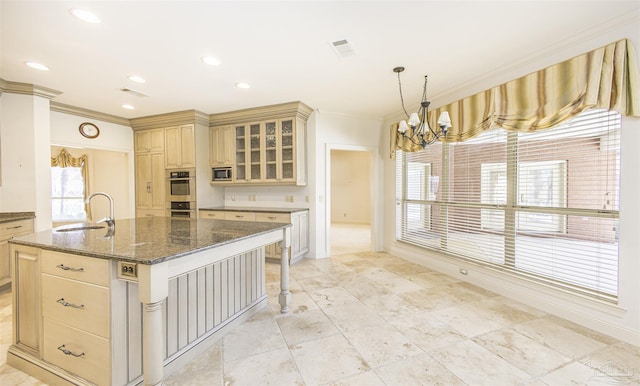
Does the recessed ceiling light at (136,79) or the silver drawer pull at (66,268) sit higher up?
the recessed ceiling light at (136,79)

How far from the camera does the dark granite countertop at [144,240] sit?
1406 millimetres

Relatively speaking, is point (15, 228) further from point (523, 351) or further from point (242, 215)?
point (523, 351)

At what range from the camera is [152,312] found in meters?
1.33

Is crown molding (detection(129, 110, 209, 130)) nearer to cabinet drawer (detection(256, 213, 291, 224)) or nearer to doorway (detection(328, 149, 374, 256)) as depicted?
cabinet drawer (detection(256, 213, 291, 224))

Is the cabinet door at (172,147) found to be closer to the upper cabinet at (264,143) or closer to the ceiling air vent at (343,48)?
the upper cabinet at (264,143)

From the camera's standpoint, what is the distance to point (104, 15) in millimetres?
1945

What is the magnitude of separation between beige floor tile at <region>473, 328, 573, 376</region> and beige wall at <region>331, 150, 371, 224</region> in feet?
21.1

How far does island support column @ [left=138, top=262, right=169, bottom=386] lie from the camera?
129 centimetres

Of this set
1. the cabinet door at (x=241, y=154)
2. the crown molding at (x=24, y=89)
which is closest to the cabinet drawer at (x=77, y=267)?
the crown molding at (x=24, y=89)

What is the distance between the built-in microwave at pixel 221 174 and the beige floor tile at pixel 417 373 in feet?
12.7

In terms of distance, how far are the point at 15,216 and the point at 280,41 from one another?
3.79 meters

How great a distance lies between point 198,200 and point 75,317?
316cm

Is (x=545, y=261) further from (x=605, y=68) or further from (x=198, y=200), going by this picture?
(x=198, y=200)

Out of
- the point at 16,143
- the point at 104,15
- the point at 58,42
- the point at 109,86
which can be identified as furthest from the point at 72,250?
the point at 16,143
